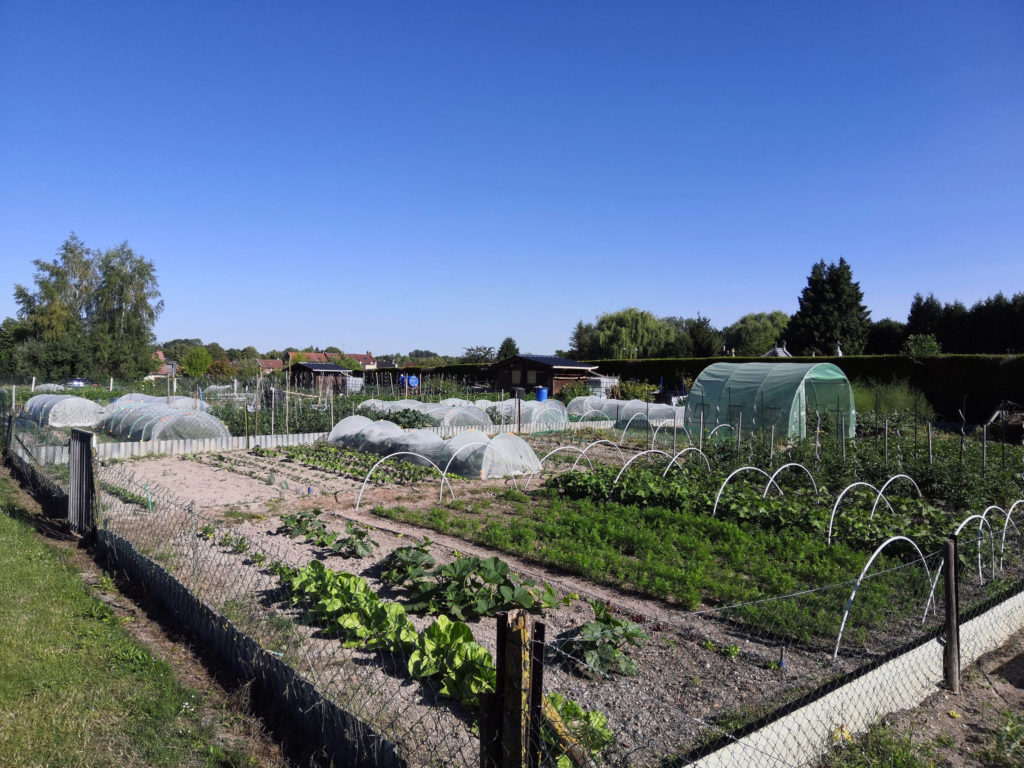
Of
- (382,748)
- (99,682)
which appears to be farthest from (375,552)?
(382,748)

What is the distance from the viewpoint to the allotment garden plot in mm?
3215

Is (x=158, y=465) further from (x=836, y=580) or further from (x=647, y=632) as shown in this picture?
(x=836, y=580)

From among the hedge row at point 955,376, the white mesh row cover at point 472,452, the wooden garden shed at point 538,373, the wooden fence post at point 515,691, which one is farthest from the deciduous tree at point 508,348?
the wooden fence post at point 515,691

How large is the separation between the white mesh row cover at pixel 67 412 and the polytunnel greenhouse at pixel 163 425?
3.46 meters

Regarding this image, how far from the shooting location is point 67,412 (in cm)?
1723

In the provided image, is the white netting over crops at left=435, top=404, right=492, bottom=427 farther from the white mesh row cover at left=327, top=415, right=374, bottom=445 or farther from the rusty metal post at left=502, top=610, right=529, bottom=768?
the rusty metal post at left=502, top=610, right=529, bottom=768

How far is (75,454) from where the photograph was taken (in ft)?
22.2

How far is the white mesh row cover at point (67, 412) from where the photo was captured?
17156 millimetres

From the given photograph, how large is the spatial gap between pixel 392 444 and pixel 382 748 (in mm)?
9815

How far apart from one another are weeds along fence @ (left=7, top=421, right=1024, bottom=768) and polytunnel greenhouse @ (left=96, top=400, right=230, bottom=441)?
8796 millimetres

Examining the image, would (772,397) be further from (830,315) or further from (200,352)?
(200,352)

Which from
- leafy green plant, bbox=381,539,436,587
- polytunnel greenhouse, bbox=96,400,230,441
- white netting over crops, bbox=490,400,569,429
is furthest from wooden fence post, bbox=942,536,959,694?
white netting over crops, bbox=490,400,569,429

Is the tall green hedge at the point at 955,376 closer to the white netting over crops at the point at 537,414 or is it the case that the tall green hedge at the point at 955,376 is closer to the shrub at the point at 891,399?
the shrub at the point at 891,399

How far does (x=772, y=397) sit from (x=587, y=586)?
37.8 feet
